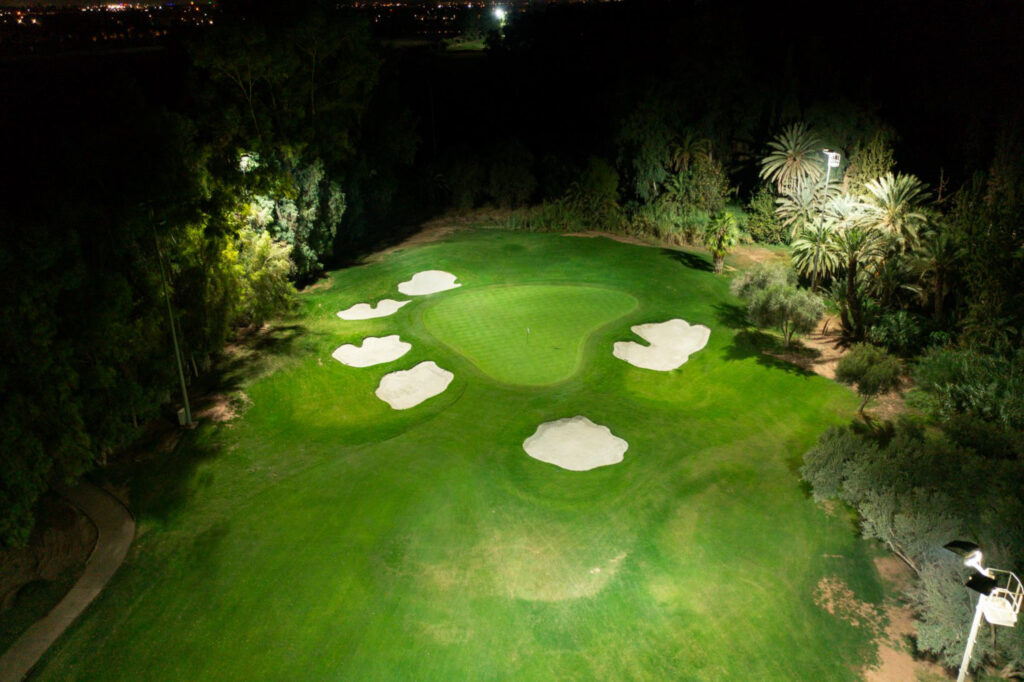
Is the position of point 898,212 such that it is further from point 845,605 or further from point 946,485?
point 845,605

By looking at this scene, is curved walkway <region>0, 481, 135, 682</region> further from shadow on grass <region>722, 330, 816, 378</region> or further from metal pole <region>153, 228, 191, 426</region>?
shadow on grass <region>722, 330, 816, 378</region>

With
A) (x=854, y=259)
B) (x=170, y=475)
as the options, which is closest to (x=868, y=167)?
(x=854, y=259)

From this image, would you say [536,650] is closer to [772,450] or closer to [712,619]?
[712,619]

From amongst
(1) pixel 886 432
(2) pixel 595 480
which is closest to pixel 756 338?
(1) pixel 886 432

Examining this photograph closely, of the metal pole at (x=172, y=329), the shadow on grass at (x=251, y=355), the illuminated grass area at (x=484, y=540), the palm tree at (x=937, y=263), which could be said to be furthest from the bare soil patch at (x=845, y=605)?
the shadow on grass at (x=251, y=355)

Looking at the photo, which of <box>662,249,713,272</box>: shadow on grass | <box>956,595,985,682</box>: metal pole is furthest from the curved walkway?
<box>662,249,713,272</box>: shadow on grass
